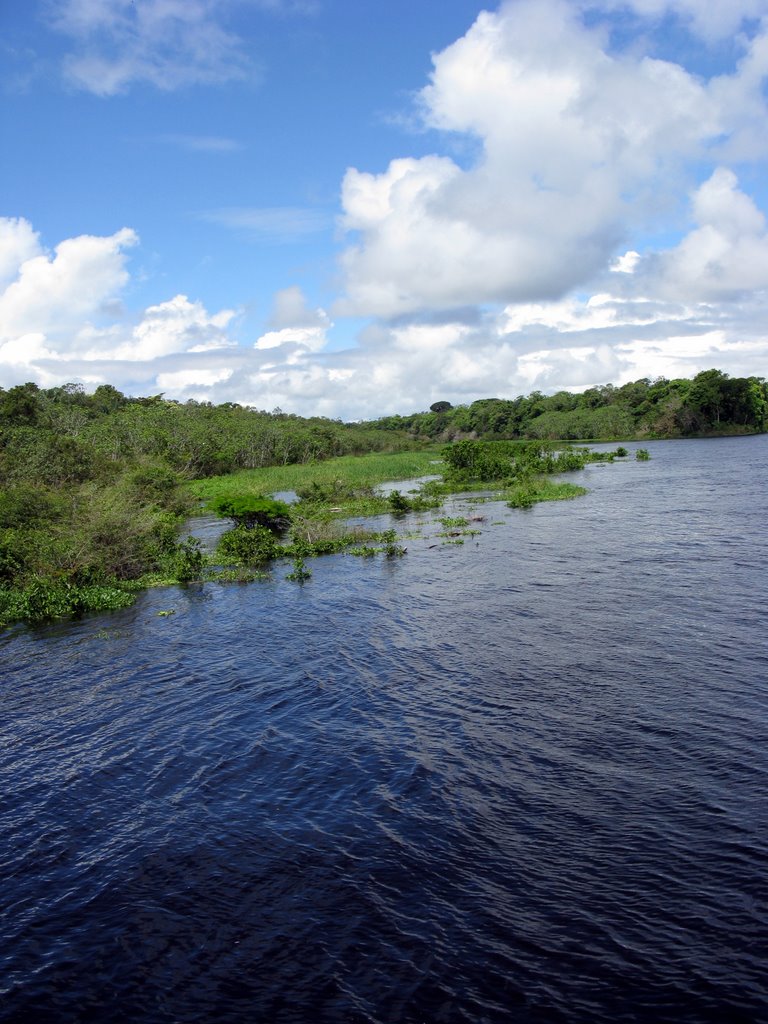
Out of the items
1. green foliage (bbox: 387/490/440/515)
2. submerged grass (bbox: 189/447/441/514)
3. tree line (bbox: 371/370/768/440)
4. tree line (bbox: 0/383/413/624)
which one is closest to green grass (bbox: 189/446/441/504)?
submerged grass (bbox: 189/447/441/514)

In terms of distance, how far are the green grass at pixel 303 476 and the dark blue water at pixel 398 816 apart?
4088 cm

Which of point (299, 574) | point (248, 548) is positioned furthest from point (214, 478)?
point (299, 574)

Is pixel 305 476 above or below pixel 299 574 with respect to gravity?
above

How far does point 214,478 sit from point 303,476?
45.0 ft

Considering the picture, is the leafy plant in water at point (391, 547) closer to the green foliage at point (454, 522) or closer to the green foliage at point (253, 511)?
the green foliage at point (454, 522)

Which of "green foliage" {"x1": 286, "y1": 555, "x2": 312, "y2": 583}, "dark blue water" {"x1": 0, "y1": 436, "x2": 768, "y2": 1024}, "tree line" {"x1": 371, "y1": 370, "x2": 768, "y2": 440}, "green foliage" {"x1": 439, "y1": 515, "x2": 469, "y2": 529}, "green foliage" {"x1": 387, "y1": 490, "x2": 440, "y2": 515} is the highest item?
"tree line" {"x1": 371, "y1": 370, "x2": 768, "y2": 440}

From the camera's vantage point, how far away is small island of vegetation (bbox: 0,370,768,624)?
31.4 metres

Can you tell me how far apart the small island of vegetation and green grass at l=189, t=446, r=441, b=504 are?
366 millimetres

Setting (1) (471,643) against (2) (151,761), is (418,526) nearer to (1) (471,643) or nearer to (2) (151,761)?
(1) (471,643)

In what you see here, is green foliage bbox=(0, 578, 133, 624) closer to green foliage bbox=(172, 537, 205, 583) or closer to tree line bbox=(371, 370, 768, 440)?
green foliage bbox=(172, 537, 205, 583)

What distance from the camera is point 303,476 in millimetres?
78875

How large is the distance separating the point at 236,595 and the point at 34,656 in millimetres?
9093

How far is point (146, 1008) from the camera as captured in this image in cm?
894

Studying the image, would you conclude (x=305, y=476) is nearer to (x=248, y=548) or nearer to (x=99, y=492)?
(x=99, y=492)
